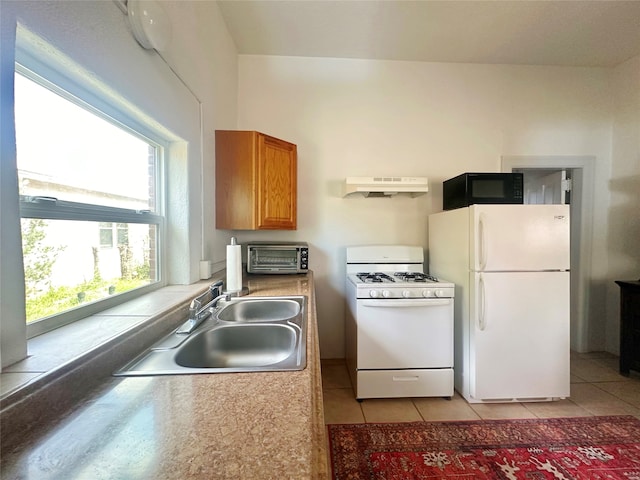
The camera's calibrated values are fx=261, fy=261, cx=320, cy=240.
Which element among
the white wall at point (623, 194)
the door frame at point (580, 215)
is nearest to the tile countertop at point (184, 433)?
the door frame at point (580, 215)

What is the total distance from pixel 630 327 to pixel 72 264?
383 cm

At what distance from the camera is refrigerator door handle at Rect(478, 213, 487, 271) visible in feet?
6.00

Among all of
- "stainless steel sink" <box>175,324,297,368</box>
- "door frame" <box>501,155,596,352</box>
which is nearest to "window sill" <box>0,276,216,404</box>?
"stainless steel sink" <box>175,324,297,368</box>

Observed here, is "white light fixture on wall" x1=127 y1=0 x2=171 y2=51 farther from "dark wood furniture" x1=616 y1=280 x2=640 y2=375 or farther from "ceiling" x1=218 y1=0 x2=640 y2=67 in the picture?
"dark wood furniture" x1=616 y1=280 x2=640 y2=375

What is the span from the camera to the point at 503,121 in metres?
2.65

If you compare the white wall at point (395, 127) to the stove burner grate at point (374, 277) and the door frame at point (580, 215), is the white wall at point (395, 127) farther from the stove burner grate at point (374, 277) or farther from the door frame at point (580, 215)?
the stove burner grate at point (374, 277)

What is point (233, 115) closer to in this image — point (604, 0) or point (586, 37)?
point (604, 0)

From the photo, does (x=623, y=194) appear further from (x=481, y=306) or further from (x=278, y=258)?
(x=278, y=258)

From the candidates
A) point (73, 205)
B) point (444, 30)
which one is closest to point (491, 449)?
point (73, 205)

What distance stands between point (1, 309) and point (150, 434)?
471mm

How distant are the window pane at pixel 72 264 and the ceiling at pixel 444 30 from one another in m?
1.96

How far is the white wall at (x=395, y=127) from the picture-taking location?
2549mm

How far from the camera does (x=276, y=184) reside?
2.17 m

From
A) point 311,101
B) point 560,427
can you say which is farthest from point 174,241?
point 560,427
